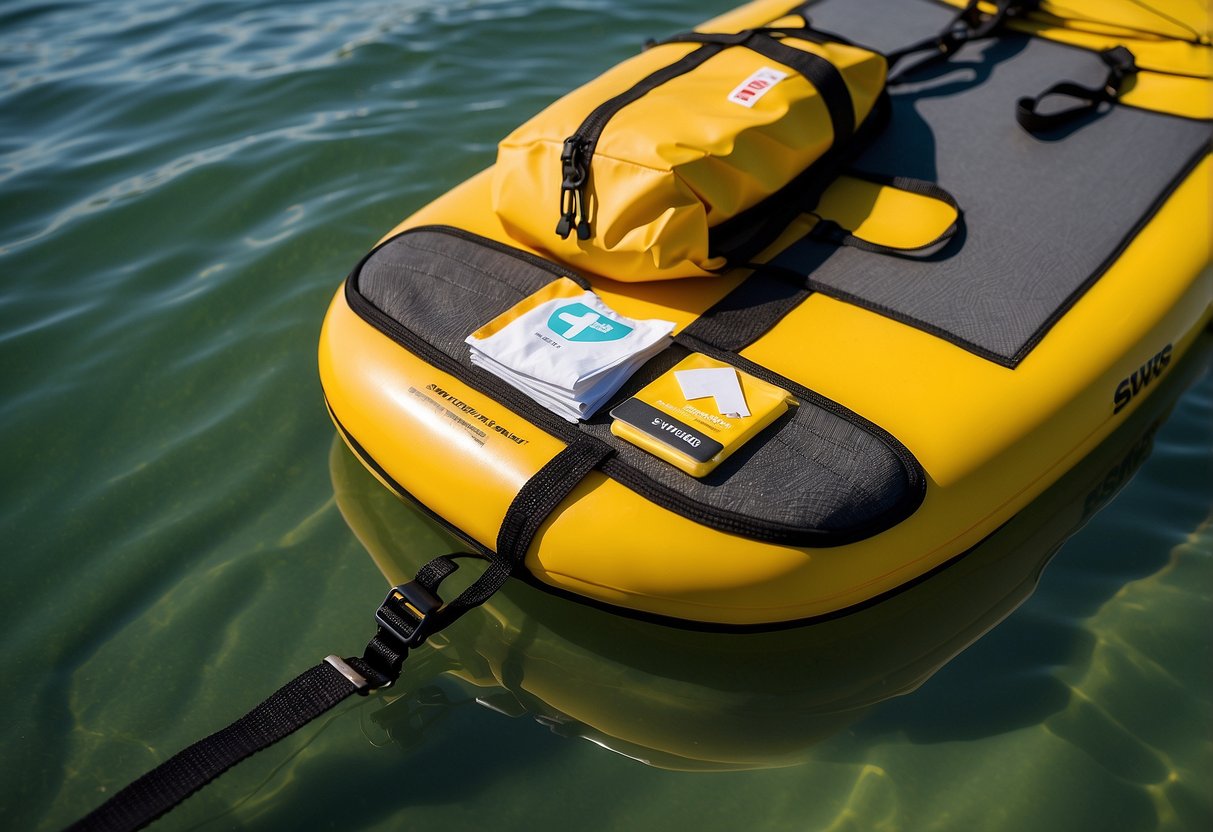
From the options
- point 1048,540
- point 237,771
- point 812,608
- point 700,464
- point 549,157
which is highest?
point 549,157

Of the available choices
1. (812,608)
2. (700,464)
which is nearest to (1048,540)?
(812,608)

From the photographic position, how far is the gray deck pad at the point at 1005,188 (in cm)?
235

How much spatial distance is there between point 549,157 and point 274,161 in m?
2.03

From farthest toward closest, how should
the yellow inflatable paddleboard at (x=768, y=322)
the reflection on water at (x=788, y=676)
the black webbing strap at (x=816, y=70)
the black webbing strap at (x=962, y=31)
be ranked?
the black webbing strap at (x=962, y=31)
the black webbing strap at (x=816, y=70)
the reflection on water at (x=788, y=676)
the yellow inflatable paddleboard at (x=768, y=322)

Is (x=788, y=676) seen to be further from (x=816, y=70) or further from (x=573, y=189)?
(x=816, y=70)

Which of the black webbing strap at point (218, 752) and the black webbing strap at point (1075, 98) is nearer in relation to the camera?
the black webbing strap at point (218, 752)

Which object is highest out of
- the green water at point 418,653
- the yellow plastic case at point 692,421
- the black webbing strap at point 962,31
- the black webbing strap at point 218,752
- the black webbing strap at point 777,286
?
the black webbing strap at point 962,31

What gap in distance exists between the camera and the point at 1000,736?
83.0 inches

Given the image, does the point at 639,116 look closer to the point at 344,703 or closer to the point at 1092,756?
the point at 344,703

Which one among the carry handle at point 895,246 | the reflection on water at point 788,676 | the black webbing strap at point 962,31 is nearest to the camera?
the reflection on water at point 788,676

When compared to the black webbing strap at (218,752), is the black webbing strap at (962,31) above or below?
above

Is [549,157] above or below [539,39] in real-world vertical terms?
above

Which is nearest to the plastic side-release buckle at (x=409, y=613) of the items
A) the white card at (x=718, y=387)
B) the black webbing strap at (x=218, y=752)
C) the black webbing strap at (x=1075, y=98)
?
the black webbing strap at (x=218, y=752)

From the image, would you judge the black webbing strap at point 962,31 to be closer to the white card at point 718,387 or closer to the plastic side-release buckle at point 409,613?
the white card at point 718,387
